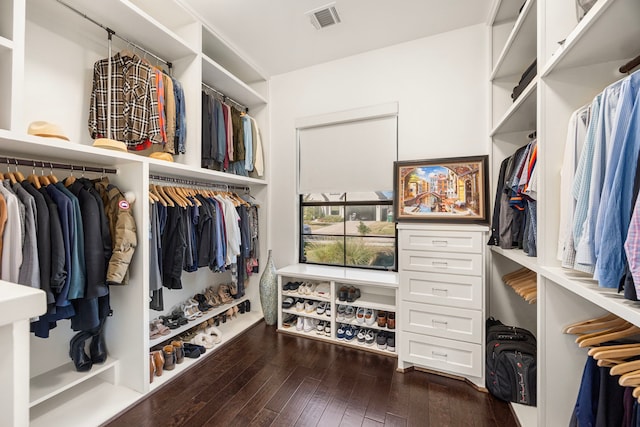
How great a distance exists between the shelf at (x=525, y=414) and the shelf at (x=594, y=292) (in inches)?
36.3

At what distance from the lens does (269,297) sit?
2791 millimetres

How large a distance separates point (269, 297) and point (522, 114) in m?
2.60

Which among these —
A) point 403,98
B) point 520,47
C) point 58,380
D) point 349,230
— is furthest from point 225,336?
point 520,47

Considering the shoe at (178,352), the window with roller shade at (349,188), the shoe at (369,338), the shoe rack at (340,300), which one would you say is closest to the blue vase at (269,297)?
the shoe rack at (340,300)

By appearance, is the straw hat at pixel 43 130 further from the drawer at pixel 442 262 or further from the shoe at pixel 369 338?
the shoe at pixel 369 338

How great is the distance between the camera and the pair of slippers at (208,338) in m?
2.31

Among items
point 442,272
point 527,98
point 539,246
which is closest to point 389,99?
point 527,98

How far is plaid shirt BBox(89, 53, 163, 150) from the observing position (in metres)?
1.86

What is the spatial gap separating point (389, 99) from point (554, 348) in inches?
88.7

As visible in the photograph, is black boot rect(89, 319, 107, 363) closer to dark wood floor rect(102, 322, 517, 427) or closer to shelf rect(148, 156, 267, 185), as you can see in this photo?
dark wood floor rect(102, 322, 517, 427)

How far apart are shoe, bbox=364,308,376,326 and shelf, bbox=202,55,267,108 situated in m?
2.50

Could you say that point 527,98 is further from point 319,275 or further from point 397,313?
point 319,275

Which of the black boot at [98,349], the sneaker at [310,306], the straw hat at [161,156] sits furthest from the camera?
the sneaker at [310,306]

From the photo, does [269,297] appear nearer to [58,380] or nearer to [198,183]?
[198,183]
